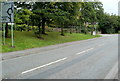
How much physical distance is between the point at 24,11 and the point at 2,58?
898 cm

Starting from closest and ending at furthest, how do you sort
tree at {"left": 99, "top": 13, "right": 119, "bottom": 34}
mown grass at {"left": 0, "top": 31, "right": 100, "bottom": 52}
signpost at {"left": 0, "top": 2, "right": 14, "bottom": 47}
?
signpost at {"left": 0, "top": 2, "right": 14, "bottom": 47} < mown grass at {"left": 0, "top": 31, "right": 100, "bottom": 52} < tree at {"left": 99, "top": 13, "right": 119, "bottom": 34}

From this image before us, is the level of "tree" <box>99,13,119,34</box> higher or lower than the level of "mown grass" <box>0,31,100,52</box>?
higher

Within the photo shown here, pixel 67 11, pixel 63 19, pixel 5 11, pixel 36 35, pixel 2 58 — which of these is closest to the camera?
pixel 2 58

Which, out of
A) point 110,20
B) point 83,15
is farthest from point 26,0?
point 110,20

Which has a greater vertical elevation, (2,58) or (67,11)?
(67,11)

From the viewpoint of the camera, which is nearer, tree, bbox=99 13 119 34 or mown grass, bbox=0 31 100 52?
mown grass, bbox=0 31 100 52

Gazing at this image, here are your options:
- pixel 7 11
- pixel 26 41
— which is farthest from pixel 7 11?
pixel 26 41

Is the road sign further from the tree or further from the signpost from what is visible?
the tree

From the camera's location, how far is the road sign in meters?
15.9

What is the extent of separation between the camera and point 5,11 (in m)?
16.3

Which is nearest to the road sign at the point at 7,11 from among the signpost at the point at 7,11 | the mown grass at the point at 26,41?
the signpost at the point at 7,11

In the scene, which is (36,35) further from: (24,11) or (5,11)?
(5,11)

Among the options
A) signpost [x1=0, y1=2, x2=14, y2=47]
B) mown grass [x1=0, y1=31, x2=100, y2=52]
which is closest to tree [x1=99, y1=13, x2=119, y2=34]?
mown grass [x1=0, y1=31, x2=100, y2=52]

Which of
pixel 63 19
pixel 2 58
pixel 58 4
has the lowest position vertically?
pixel 2 58
